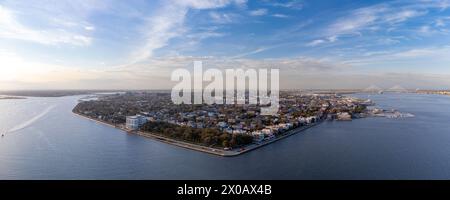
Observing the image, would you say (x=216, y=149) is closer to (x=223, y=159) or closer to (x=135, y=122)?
(x=223, y=159)

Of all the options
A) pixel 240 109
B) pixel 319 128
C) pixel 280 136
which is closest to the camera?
pixel 280 136

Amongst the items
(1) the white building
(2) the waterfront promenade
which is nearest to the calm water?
(2) the waterfront promenade

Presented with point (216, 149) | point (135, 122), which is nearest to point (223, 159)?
point (216, 149)

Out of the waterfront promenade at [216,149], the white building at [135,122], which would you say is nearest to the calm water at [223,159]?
the waterfront promenade at [216,149]

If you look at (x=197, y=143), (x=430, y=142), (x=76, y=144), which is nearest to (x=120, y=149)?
(x=76, y=144)

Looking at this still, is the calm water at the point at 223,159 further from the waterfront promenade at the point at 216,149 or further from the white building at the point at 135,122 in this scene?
the white building at the point at 135,122

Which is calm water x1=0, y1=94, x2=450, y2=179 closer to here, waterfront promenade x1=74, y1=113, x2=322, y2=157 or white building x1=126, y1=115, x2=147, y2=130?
waterfront promenade x1=74, y1=113, x2=322, y2=157

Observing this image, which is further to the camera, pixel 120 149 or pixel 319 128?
pixel 319 128
